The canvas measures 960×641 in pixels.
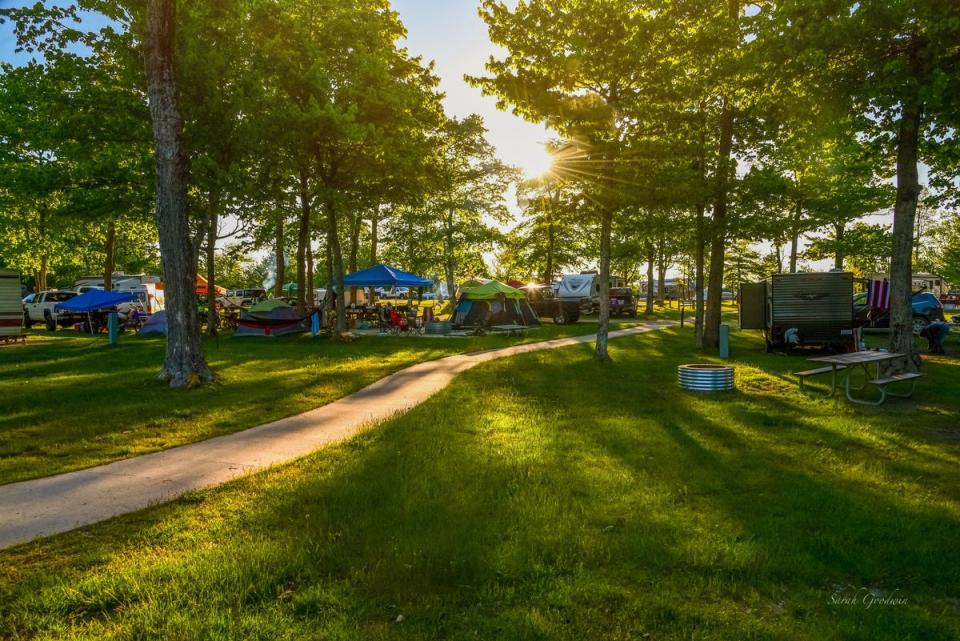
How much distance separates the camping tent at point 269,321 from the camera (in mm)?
21688

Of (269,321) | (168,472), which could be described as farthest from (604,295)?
(269,321)

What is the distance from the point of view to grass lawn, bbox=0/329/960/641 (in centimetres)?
308

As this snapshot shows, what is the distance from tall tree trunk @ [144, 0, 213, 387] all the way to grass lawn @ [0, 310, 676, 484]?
0.68 m

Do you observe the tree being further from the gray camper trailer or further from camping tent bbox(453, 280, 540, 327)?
camping tent bbox(453, 280, 540, 327)

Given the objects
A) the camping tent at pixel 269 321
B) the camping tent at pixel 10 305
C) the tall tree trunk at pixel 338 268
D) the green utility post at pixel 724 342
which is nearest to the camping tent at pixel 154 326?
the camping tent at pixel 269 321

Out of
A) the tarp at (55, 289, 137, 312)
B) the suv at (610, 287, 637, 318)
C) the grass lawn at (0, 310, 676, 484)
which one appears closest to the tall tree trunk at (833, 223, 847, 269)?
the suv at (610, 287, 637, 318)

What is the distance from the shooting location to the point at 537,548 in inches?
154

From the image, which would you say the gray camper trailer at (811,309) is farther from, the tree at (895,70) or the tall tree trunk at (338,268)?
the tall tree trunk at (338,268)

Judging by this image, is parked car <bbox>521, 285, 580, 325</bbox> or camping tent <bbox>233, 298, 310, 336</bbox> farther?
parked car <bbox>521, 285, 580, 325</bbox>

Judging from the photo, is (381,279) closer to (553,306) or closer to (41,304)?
(553,306)

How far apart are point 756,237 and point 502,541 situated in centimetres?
1591

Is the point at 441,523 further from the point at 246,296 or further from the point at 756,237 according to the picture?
the point at 246,296

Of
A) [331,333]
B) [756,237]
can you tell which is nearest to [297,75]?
[331,333]

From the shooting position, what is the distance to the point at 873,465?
582 centimetres
